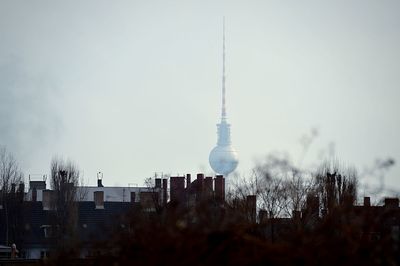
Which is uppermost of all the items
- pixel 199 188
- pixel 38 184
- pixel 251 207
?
pixel 38 184

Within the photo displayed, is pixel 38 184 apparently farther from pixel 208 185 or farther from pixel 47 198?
pixel 208 185

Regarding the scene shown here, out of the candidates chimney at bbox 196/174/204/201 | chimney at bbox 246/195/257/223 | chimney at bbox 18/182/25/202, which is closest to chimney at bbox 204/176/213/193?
chimney at bbox 196/174/204/201

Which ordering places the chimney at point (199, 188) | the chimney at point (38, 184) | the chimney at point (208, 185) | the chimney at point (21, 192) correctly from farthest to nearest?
the chimney at point (38, 184), the chimney at point (21, 192), the chimney at point (208, 185), the chimney at point (199, 188)

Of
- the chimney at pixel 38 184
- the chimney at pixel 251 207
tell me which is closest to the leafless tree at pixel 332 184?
the chimney at pixel 251 207

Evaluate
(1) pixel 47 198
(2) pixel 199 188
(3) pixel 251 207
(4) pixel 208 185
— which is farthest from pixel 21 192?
(3) pixel 251 207

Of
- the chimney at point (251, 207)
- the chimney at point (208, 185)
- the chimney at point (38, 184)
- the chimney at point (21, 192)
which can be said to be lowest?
the chimney at point (251, 207)

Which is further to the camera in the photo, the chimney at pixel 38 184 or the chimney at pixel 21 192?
the chimney at pixel 38 184

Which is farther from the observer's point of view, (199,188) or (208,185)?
(208,185)

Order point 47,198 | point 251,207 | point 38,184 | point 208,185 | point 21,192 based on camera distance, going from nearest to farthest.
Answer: point 251,207 < point 208,185 < point 21,192 < point 47,198 < point 38,184

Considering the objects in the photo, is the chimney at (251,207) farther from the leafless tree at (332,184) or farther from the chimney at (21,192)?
the chimney at (21,192)

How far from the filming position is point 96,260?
2128 centimetres

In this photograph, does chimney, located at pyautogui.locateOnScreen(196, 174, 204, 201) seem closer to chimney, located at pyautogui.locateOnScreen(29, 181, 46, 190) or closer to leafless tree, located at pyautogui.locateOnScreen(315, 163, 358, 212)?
leafless tree, located at pyautogui.locateOnScreen(315, 163, 358, 212)

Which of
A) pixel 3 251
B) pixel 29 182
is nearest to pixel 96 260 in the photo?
pixel 3 251

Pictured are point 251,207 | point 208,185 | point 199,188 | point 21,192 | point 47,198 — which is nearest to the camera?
point 251,207
